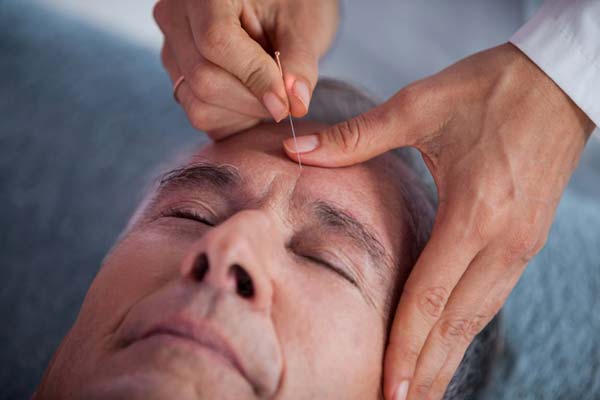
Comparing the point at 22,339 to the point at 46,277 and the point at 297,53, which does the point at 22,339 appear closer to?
the point at 46,277

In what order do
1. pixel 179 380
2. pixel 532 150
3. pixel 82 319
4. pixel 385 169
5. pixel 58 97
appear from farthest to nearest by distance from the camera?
pixel 58 97, pixel 385 169, pixel 532 150, pixel 82 319, pixel 179 380

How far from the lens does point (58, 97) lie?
6.66ft

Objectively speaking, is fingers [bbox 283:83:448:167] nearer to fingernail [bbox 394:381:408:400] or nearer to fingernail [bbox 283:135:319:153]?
fingernail [bbox 283:135:319:153]

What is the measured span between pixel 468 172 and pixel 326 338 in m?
0.44

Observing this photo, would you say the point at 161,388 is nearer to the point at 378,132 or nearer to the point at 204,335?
the point at 204,335

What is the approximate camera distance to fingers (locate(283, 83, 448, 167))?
1150mm

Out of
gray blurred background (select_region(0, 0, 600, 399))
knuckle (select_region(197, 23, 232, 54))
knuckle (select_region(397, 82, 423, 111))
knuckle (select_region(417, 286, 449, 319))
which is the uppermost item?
knuckle (select_region(197, 23, 232, 54))

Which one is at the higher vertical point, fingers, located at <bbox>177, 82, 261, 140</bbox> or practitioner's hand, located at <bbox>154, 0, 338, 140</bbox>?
practitioner's hand, located at <bbox>154, 0, 338, 140</bbox>

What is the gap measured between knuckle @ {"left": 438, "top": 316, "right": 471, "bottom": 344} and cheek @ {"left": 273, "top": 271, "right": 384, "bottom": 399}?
14cm

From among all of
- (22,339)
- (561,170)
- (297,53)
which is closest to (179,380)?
(297,53)

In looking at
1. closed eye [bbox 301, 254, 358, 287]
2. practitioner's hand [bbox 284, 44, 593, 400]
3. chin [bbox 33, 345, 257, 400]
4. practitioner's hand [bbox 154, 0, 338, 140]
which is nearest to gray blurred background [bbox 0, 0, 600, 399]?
practitioner's hand [bbox 284, 44, 593, 400]

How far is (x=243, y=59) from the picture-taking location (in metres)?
1.15

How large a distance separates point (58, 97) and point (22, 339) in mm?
835

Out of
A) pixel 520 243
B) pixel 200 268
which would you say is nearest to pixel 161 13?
pixel 200 268
